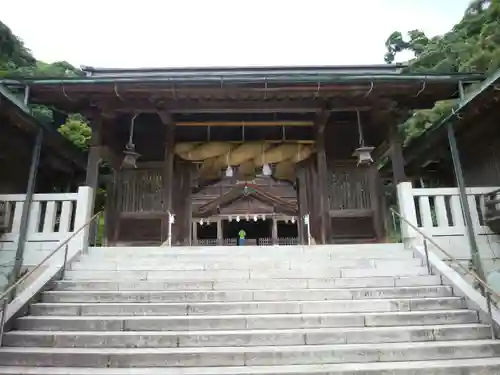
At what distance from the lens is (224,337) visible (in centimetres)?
479

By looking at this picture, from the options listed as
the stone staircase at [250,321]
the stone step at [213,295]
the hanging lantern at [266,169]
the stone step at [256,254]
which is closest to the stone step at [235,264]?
the stone staircase at [250,321]

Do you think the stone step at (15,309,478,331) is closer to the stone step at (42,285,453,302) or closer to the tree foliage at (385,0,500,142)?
the stone step at (42,285,453,302)

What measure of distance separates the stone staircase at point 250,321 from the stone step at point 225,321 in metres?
0.01

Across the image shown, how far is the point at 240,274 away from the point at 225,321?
1.32 meters

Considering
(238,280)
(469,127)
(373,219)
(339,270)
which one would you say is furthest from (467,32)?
(238,280)

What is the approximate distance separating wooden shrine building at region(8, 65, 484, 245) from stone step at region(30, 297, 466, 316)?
3.80m

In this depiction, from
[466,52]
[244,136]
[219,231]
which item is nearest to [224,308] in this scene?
[244,136]

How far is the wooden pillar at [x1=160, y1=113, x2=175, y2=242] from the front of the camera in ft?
32.1

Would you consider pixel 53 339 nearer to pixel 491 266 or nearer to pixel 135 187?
pixel 135 187

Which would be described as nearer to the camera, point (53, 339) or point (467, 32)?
point (53, 339)

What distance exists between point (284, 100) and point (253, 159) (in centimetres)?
214

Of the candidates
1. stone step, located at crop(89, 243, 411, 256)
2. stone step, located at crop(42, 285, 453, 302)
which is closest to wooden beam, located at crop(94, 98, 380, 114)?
stone step, located at crop(89, 243, 411, 256)

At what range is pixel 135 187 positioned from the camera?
419 inches

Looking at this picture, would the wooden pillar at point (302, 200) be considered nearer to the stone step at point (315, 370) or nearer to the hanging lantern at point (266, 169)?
the hanging lantern at point (266, 169)
